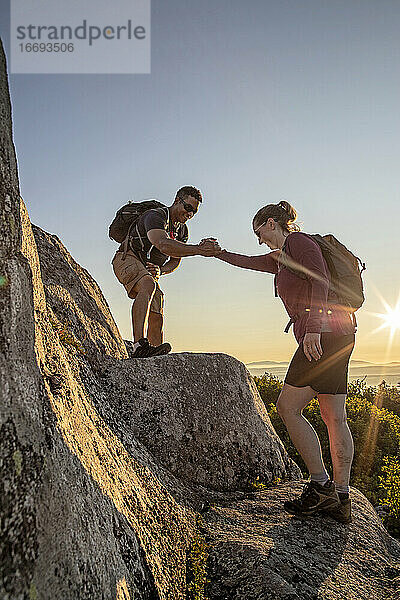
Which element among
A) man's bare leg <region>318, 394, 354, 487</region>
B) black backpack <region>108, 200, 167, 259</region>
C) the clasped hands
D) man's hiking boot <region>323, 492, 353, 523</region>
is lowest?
man's hiking boot <region>323, 492, 353, 523</region>

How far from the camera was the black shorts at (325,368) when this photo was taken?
515 cm

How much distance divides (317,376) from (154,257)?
3.69 metres

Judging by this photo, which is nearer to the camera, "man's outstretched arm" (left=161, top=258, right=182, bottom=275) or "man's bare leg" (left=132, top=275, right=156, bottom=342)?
"man's bare leg" (left=132, top=275, right=156, bottom=342)

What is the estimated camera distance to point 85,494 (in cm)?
285

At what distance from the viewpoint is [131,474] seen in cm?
406

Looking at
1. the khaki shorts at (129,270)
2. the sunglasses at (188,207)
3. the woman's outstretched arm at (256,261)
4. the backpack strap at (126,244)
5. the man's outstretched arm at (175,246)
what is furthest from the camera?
the sunglasses at (188,207)

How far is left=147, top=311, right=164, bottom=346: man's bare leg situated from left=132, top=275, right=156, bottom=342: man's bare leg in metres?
0.71

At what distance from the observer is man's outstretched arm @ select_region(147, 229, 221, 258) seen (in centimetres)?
727

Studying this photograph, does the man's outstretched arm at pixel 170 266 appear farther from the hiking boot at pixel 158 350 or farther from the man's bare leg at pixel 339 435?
the man's bare leg at pixel 339 435

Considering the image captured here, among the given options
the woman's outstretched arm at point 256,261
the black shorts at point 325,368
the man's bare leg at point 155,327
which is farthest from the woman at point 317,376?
the man's bare leg at point 155,327

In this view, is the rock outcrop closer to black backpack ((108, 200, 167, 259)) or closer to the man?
the man

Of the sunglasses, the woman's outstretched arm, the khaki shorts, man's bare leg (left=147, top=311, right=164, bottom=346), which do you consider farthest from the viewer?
man's bare leg (left=147, top=311, right=164, bottom=346)

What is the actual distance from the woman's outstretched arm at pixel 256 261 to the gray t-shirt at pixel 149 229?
121 cm

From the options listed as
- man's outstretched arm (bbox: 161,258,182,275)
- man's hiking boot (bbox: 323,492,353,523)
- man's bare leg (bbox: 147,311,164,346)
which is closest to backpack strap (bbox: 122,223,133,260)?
man's outstretched arm (bbox: 161,258,182,275)
